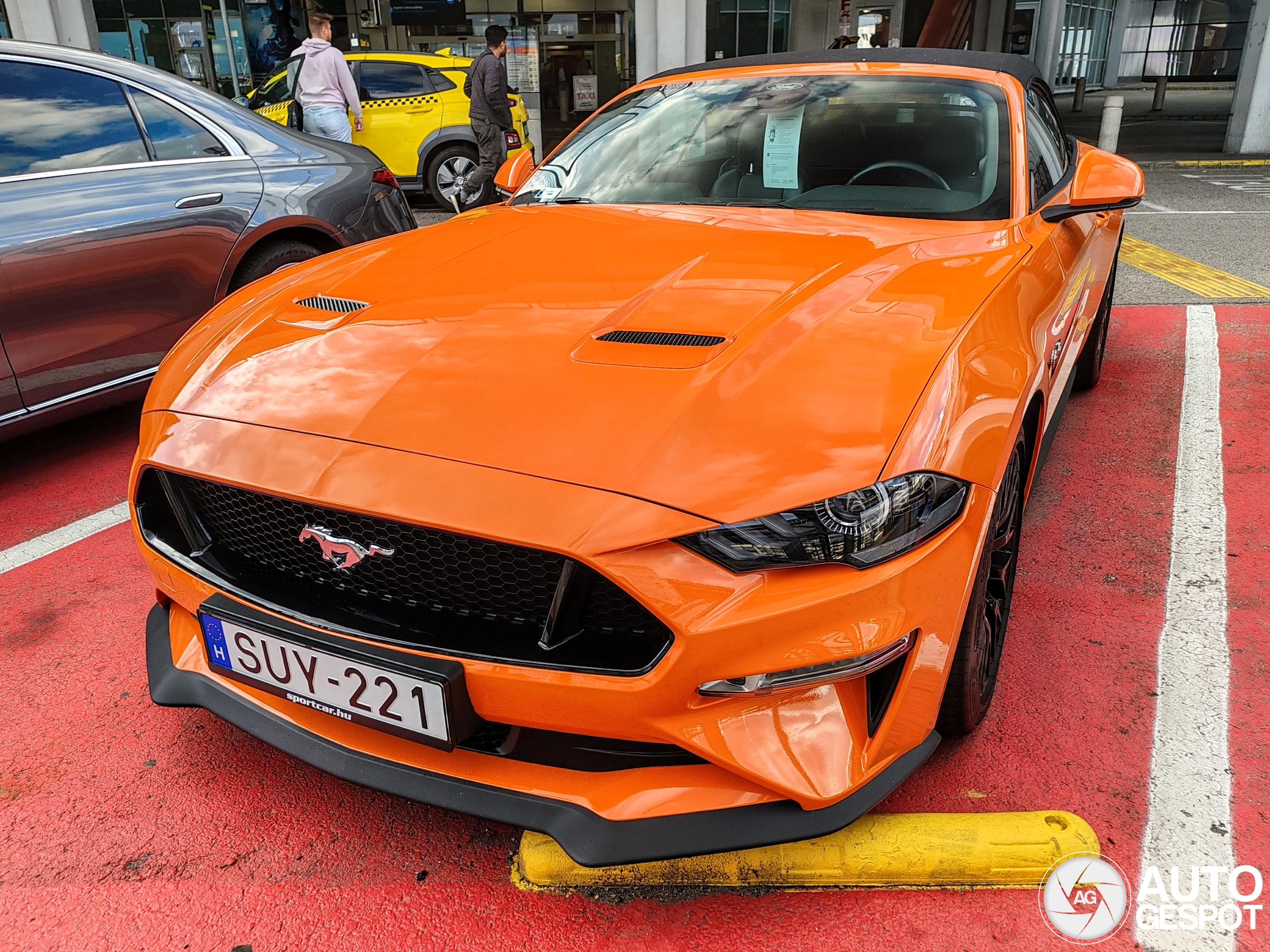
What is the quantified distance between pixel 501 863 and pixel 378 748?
35 cm

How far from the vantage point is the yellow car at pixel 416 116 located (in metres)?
9.98

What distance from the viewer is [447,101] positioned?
33.1 feet

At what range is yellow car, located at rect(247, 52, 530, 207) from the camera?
9984 mm

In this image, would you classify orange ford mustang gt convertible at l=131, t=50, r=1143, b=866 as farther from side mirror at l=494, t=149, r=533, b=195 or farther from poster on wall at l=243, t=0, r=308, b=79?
poster on wall at l=243, t=0, r=308, b=79

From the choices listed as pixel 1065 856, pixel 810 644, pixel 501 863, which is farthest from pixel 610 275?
pixel 1065 856

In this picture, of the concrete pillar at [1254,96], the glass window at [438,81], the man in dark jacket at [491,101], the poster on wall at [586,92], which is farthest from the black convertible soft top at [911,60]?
the poster on wall at [586,92]

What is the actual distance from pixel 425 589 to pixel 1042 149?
95.2 inches

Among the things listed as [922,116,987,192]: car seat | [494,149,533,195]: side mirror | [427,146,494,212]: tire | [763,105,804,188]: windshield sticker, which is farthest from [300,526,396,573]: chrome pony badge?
[427,146,494,212]: tire

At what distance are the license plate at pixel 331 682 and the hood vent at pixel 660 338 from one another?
0.74 meters

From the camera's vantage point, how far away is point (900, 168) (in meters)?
2.74

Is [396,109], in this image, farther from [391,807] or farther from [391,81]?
[391,807]

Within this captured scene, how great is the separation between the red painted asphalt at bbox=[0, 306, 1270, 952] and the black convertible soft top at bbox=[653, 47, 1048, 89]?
1.52 meters

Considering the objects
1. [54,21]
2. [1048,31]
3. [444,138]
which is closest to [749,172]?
[444,138]

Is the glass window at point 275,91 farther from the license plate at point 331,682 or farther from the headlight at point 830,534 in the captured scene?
the headlight at point 830,534
